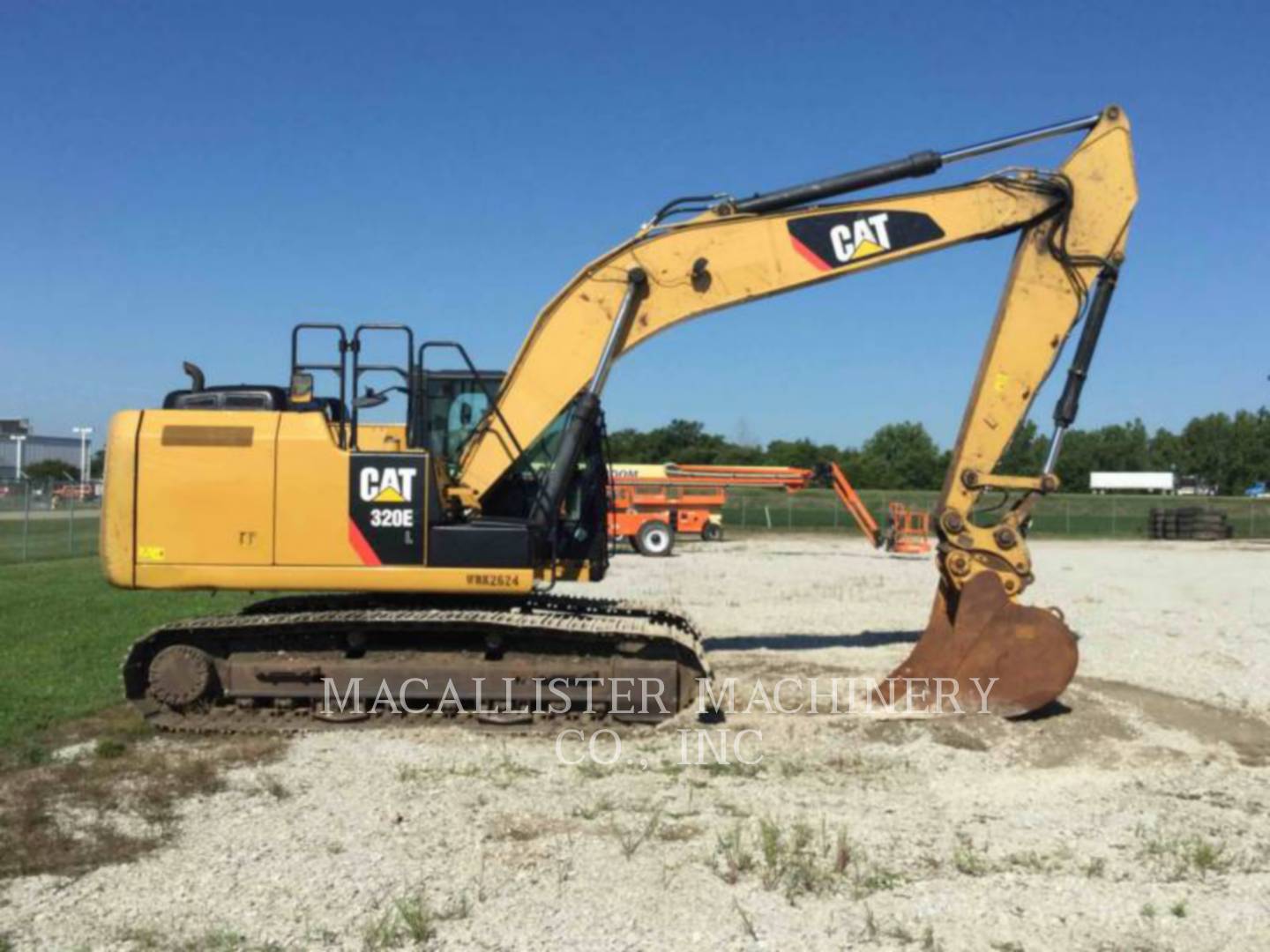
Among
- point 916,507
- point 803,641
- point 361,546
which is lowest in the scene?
point 803,641

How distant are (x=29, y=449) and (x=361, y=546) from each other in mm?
97504

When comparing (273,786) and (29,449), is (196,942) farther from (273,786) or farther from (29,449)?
(29,449)

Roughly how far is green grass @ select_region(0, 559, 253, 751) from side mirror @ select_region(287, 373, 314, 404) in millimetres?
2576

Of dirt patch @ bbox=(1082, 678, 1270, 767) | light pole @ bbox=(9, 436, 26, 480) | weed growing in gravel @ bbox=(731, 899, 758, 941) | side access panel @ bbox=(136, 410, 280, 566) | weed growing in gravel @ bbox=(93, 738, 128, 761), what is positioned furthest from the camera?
light pole @ bbox=(9, 436, 26, 480)

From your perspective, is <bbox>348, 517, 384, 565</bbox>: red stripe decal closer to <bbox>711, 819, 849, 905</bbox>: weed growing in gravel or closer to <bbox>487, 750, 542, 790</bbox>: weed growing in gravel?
<bbox>487, 750, 542, 790</bbox>: weed growing in gravel

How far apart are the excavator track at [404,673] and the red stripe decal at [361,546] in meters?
0.45

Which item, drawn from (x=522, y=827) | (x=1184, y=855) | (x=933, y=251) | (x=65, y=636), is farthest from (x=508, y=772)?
(x=65, y=636)

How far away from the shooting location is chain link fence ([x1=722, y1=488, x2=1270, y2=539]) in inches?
2205

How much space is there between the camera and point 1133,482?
13088 cm

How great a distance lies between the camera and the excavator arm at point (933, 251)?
32.2ft

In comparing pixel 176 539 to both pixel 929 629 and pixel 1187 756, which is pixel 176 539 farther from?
pixel 1187 756

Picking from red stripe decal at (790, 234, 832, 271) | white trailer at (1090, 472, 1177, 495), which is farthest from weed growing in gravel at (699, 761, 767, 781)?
white trailer at (1090, 472, 1177, 495)

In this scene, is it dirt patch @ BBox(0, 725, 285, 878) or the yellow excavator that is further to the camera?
the yellow excavator

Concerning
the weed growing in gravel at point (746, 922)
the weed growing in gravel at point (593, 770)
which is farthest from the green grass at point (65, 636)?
the weed growing in gravel at point (746, 922)
